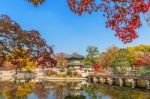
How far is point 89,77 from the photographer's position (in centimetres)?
7044

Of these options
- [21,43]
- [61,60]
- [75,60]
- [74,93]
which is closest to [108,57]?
[75,60]

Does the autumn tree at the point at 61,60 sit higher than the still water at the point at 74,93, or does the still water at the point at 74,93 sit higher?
the autumn tree at the point at 61,60

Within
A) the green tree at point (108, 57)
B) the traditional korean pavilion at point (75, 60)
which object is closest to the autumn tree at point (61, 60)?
the green tree at point (108, 57)

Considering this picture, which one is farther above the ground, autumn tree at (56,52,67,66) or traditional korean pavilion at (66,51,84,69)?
autumn tree at (56,52,67,66)

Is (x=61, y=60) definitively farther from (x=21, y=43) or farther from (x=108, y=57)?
(x=21, y=43)

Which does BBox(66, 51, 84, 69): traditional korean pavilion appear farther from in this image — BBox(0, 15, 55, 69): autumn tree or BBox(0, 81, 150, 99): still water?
BBox(0, 15, 55, 69): autumn tree

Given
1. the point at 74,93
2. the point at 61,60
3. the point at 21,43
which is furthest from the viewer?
the point at 61,60

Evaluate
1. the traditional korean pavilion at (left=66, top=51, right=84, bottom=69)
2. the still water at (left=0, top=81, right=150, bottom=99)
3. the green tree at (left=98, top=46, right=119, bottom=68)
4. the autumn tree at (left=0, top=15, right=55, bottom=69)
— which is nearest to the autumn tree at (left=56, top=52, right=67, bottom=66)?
the green tree at (left=98, top=46, right=119, bottom=68)

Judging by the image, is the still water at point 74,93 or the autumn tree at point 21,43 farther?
the still water at point 74,93

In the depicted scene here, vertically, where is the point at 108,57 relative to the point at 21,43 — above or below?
above

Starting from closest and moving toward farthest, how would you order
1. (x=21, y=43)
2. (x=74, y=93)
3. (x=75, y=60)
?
(x=21, y=43), (x=74, y=93), (x=75, y=60)

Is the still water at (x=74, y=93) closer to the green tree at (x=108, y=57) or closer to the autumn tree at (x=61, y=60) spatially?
the green tree at (x=108, y=57)

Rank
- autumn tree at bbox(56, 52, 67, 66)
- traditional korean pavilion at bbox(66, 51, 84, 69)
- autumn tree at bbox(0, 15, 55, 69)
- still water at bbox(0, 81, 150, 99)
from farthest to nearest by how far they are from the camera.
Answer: autumn tree at bbox(56, 52, 67, 66) → traditional korean pavilion at bbox(66, 51, 84, 69) → still water at bbox(0, 81, 150, 99) → autumn tree at bbox(0, 15, 55, 69)

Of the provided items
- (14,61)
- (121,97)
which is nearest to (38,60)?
(14,61)
